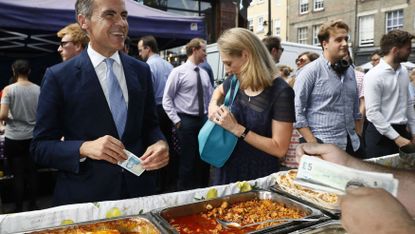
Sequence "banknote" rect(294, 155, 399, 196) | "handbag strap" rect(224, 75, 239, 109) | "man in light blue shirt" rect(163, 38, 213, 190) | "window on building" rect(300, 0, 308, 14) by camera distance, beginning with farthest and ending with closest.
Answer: "window on building" rect(300, 0, 308, 14) → "man in light blue shirt" rect(163, 38, 213, 190) → "handbag strap" rect(224, 75, 239, 109) → "banknote" rect(294, 155, 399, 196)

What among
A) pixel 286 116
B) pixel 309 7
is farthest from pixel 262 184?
pixel 309 7

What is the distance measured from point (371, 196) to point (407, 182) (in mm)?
615

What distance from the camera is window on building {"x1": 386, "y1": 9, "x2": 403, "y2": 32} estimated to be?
22078 mm

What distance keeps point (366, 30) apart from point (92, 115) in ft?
83.6

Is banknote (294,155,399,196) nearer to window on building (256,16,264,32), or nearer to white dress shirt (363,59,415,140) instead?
white dress shirt (363,59,415,140)

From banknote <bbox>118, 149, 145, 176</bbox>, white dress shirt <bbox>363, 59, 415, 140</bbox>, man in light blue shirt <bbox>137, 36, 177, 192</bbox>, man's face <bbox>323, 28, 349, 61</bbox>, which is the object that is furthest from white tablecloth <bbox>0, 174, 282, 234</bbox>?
man in light blue shirt <bbox>137, 36, 177, 192</bbox>

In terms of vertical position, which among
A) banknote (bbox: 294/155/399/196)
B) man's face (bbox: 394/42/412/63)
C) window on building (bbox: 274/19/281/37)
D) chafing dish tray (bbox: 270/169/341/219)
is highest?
window on building (bbox: 274/19/281/37)

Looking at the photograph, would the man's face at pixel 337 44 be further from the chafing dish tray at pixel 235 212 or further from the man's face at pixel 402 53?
the chafing dish tray at pixel 235 212

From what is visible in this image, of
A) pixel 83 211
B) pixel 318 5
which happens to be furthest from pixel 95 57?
pixel 318 5

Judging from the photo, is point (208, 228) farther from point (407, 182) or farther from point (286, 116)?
point (286, 116)

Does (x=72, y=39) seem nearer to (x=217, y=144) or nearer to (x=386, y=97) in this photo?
(x=217, y=144)

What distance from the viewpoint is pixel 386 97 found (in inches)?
134

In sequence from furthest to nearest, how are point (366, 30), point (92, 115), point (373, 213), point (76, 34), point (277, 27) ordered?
point (277, 27), point (366, 30), point (76, 34), point (92, 115), point (373, 213)

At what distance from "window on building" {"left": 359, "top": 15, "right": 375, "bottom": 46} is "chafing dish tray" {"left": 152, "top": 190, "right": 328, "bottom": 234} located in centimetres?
2451
